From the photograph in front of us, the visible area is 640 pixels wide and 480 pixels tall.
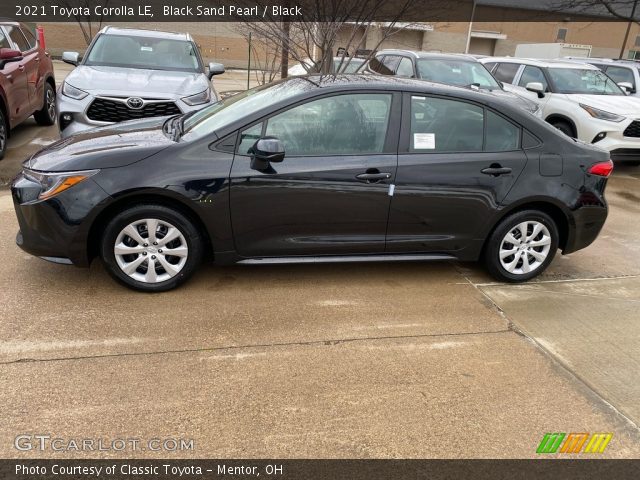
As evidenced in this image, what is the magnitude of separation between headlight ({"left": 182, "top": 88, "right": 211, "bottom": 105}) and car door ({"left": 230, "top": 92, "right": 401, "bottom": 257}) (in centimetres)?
298

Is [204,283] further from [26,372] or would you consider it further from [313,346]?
[26,372]

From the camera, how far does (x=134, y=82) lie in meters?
6.32

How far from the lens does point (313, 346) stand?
3.27 meters

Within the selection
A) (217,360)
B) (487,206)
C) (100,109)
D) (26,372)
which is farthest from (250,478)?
(100,109)

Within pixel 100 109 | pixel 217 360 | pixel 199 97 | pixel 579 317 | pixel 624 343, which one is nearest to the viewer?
pixel 217 360

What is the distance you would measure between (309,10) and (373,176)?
5831 mm

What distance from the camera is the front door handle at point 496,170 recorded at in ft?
13.1

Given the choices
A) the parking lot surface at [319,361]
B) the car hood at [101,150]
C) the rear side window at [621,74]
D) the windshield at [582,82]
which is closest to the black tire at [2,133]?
the parking lot surface at [319,361]

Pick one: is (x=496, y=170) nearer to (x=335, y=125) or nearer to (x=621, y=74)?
(x=335, y=125)

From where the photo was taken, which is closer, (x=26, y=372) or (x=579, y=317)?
(x=26, y=372)

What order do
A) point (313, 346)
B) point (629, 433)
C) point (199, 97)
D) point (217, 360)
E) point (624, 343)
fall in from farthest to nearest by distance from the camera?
point (199, 97) → point (624, 343) → point (313, 346) → point (217, 360) → point (629, 433)

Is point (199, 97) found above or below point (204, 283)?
above

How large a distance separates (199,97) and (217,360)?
14.1 ft

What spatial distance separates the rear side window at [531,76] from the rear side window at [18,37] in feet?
29.1
